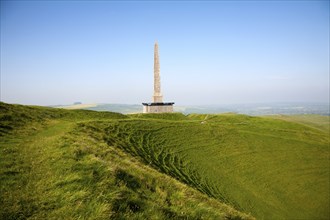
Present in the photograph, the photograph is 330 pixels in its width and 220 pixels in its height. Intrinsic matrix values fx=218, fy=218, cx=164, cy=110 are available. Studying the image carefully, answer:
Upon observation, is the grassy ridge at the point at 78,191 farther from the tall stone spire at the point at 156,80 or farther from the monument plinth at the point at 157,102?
the tall stone spire at the point at 156,80

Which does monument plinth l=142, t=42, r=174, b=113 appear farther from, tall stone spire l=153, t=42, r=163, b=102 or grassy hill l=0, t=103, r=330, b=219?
grassy hill l=0, t=103, r=330, b=219

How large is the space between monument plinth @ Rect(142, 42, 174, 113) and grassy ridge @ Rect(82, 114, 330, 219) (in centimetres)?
2208

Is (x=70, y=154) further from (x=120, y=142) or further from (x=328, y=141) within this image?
(x=328, y=141)

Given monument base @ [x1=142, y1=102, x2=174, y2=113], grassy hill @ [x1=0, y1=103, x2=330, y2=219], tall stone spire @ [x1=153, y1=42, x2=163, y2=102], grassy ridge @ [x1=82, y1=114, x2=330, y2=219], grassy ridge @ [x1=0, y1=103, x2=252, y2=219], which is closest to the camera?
grassy ridge @ [x1=0, y1=103, x2=252, y2=219]

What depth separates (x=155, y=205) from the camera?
888 cm

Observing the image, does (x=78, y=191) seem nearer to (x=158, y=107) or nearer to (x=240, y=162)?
(x=240, y=162)

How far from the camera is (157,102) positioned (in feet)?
224

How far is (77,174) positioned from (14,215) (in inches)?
132

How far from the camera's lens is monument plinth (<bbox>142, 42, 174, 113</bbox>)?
2604 inches

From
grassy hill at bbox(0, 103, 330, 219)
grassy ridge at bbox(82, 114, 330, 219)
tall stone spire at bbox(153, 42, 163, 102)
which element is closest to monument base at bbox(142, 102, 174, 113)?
tall stone spire at bbox(153, 42, 163, 102)

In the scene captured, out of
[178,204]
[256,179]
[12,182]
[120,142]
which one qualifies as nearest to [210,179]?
[256,179]

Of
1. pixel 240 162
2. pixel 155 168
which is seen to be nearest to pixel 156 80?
pixel 240 162

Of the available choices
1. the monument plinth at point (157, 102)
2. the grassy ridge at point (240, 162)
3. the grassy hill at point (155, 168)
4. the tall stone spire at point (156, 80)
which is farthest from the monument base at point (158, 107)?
the grassy ridge at point (240, 162)

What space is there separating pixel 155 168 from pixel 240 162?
68.6ft
